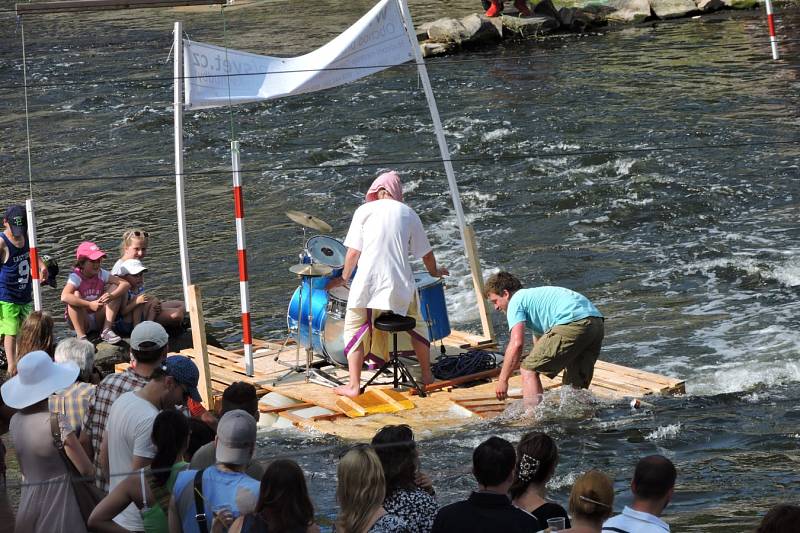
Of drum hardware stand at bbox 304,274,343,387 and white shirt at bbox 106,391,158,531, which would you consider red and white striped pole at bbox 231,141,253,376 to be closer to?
drum hardware stand at bbox 304,274,343,387

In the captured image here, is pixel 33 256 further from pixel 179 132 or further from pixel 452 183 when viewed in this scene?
pixel 452 183

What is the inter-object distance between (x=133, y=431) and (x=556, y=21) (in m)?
23.5

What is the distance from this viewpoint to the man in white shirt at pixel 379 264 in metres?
9.41

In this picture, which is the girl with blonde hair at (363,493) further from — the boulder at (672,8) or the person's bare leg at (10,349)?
the boulder at (672,8)

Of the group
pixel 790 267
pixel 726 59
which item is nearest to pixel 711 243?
pixel 790 267

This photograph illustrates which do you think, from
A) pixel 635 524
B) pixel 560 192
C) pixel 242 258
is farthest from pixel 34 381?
pixel 560 192

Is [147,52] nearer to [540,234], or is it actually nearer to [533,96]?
[533,96]

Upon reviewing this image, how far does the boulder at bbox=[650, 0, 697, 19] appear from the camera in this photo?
27.6 meters

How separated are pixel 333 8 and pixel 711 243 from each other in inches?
767

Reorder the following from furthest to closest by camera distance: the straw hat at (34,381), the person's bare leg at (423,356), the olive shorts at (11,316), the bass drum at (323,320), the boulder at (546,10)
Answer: the boulder at (546,10), the olive shorts at (11,316), the bass drum at (323,320), the person's bare leg at (423,356), the straw hat at (34,381)

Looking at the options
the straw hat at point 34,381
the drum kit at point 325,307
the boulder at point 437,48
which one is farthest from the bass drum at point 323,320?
the boulder at point 437,48

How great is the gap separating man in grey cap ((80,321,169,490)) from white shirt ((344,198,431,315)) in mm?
3031

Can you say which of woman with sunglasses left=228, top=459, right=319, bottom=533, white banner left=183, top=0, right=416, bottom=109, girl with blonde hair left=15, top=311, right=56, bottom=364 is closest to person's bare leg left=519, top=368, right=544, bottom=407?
white banner left=183, top=0, right=416, bottom=109

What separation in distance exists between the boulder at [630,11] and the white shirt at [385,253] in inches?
774
